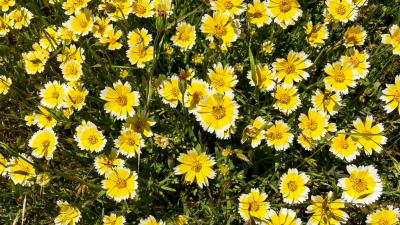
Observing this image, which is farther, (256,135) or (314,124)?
(314,124)

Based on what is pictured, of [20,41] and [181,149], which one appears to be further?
[20,41]

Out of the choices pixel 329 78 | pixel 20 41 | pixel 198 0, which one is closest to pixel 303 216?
pixel 329 78

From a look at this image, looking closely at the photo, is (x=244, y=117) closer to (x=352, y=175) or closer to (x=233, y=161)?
(x=233, y=161)

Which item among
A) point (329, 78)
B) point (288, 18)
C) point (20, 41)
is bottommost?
point (329, 78)

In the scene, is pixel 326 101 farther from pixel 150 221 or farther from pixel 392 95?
pixel 150 221

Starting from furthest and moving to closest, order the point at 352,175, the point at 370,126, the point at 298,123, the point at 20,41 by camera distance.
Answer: the point at 20,41 → the point at 298,123 → the point at 370,126 → the point at 352,175

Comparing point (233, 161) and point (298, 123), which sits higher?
point (298, 123)

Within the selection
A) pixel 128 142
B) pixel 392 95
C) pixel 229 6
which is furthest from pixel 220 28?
pixel 392 95

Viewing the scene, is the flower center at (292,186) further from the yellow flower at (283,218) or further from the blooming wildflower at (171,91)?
the blooming wildflower at (171,91)
